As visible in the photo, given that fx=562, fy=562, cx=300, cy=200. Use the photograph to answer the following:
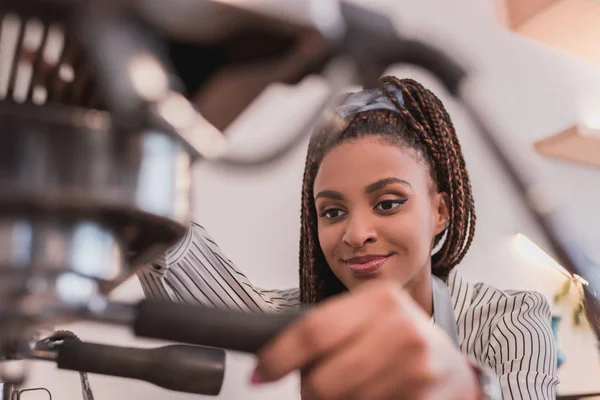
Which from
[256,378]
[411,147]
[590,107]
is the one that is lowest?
[256,378]

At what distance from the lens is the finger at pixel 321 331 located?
20 centimetres

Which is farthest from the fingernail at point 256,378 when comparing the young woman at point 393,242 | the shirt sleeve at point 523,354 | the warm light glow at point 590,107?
the warm light glow at point 590,107

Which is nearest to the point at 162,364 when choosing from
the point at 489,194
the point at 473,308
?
the point at 473,308

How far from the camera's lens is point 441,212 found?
69 centimetres

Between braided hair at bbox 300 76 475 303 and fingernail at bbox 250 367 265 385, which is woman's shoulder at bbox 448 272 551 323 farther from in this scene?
fingernail at bbox 250 367 265 385

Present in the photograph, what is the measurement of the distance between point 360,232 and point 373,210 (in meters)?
0.03

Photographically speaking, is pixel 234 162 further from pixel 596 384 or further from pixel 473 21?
pixel 596 384

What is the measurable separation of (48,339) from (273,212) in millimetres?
506

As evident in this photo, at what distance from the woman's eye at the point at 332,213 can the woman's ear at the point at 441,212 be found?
0.13 m

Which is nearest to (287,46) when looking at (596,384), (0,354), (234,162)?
(234,162)

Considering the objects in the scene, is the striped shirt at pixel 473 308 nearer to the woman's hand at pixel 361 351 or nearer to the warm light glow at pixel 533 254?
the warm light glow at pixel 533 254

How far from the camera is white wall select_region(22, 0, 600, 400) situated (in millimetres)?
724

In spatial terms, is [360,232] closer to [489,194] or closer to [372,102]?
[372,102]

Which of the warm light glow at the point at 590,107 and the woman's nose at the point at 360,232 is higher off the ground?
the warm light glow at the point at 590,107
